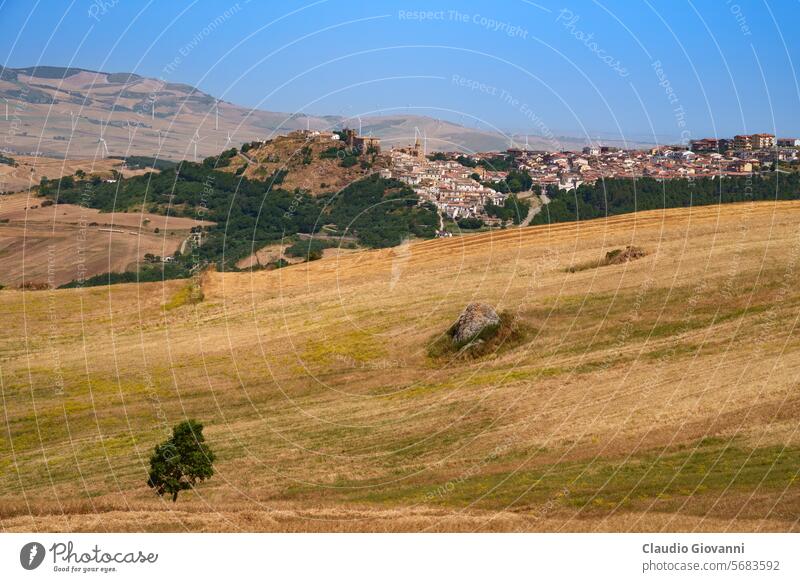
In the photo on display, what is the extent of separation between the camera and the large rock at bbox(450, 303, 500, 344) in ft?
196

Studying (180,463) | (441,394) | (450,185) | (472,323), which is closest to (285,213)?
(450,185)

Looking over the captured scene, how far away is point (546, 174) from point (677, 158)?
30.1 meters

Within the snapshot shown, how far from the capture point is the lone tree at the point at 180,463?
4044 centimetres

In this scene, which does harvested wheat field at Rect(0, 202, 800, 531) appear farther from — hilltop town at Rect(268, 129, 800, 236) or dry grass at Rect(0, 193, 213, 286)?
dry grass at Rect(0, 193, 213, 286)

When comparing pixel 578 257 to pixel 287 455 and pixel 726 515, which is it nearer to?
pixel 287 455

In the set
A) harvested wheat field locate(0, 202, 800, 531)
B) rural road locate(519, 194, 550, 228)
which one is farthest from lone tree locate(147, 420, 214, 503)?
rural road locate(519, 194, 550, 228)

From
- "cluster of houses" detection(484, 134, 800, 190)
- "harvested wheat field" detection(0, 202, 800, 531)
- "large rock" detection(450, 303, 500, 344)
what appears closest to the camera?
"harvested wheat field" detection(0, 202, 800, 531)

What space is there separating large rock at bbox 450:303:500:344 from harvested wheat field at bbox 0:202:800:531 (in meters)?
1.90

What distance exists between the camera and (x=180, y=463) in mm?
40812

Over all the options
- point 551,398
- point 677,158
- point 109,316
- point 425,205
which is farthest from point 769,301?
point 677,158

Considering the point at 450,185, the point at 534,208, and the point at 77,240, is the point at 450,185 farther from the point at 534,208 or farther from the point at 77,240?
the point at 77,240

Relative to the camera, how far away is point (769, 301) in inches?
2388

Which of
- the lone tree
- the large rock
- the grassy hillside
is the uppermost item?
Result: the grassy hillside

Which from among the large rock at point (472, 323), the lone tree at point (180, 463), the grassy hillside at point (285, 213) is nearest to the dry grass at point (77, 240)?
the grassy hillside at point (285, 213)
